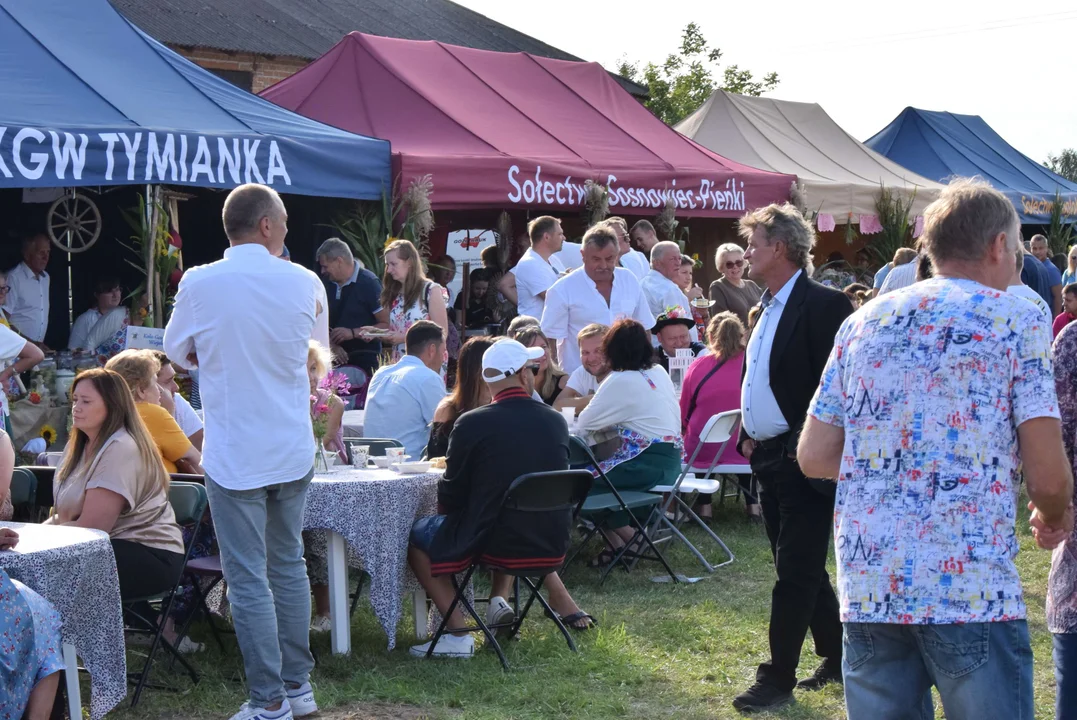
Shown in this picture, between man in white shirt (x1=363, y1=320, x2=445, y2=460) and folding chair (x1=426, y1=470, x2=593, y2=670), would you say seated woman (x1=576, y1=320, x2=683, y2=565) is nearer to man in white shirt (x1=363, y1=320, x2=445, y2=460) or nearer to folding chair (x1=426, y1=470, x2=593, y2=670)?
man in white shirt (x1=363, y1=320, x2=445, y2=460)

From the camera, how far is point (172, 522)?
15.3 ft

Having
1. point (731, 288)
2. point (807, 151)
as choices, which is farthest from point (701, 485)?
point (807, 151)

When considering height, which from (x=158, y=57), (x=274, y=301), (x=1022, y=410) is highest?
(x=158, y=57)

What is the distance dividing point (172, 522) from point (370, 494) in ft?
2.49

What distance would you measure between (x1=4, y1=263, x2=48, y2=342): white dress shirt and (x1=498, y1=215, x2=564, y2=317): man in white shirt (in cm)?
377

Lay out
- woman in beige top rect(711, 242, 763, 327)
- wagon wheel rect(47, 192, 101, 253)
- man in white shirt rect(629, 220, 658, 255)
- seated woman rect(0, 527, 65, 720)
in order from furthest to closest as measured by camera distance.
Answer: wagon wheel rect(47, 192, 101, 253) < man in white shirt rect(629, 220, 658, 255) < woman in beige top rect(711, 242, 763, 327) < seated woman rect(0, 527, 65, 720)

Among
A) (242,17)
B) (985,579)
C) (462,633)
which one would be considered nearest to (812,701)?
(462,633)

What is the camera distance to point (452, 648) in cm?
505

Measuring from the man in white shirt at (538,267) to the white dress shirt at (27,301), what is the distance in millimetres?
3771

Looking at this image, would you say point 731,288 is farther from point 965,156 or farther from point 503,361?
point 965,156

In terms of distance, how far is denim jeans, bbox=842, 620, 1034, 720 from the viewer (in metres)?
2.36

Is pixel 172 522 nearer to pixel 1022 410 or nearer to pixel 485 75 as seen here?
pixel 1022 410

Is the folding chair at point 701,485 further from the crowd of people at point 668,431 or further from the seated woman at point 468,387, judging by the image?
the seated woman at point 468,387

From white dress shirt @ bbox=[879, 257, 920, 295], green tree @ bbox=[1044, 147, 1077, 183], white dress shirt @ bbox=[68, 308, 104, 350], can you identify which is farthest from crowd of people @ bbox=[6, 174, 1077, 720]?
green tree @ bbox=[1044, 147, 1077, 183]
